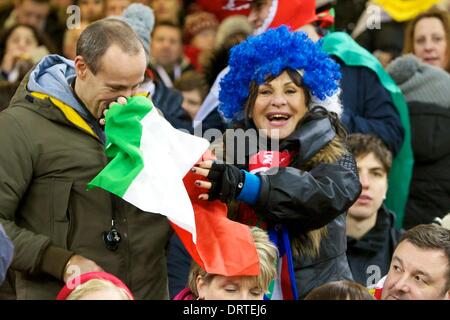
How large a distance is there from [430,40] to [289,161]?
3338 mm

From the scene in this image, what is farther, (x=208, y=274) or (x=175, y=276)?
(x=175, y=276)

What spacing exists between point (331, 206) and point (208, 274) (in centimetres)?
73

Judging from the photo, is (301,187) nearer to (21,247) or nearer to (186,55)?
(21,247)

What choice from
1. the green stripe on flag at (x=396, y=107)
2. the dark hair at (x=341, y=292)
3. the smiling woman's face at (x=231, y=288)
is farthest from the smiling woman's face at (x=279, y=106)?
the green stripe on flag at (x=396, y=107)

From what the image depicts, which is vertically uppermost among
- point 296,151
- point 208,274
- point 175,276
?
point 296,151

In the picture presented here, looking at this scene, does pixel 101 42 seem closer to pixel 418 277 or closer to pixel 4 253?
pixel 4 253

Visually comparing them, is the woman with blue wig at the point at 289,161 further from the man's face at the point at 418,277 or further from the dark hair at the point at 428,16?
the dark hair at the point at 428,16

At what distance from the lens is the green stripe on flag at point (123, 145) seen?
5.63 meters

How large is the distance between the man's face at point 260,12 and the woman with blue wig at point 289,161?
162 centimetres

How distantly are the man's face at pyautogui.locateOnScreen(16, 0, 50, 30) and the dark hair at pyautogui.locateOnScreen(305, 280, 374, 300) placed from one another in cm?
711

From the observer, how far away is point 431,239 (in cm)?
593

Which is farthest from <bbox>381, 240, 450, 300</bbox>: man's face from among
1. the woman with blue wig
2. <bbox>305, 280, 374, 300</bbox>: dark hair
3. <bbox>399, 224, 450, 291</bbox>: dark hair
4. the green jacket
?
the green jacket

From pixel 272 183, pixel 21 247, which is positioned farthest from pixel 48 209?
pixel 272 183
